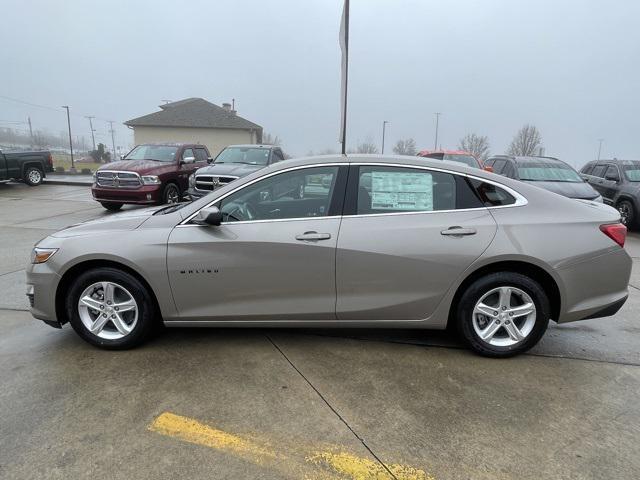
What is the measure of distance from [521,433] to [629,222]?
9573 millimetres

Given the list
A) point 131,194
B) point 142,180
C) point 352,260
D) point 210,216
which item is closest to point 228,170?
point 142,180

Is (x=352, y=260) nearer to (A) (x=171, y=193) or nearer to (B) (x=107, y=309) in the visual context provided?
(B) (x=107, y=309)

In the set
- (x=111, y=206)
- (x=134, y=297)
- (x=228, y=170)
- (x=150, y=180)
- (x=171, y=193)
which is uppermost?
(x=228, y=170)

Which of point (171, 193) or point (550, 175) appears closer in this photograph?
point (550, 175)

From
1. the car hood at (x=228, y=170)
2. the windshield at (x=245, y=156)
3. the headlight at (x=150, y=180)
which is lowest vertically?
the headlight at (x=150, y=180)

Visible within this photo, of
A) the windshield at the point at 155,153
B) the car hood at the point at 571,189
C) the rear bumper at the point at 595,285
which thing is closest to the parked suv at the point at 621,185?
the car hood at the point at 571,189

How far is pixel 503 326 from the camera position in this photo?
3.49 metres

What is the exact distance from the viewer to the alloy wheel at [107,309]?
352cm

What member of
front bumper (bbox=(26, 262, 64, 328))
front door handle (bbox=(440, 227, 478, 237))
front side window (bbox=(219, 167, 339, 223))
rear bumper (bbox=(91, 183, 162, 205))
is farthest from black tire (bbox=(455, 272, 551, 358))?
rear bumper (bbox=(91, 183, 162, 205))

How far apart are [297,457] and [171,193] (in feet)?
32.6

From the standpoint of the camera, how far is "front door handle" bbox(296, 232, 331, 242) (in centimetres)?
333

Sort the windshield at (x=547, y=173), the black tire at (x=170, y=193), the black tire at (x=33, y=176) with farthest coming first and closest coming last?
the black tire at (x=33, y=176) < the black tire at (x=170, y=193) < the windshield at (x=547, y=173)

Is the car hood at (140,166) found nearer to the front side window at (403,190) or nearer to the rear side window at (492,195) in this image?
the front side window at (403,190)

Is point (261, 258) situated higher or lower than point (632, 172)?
lower
